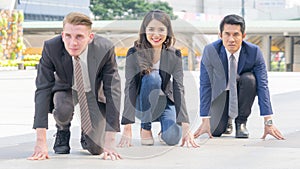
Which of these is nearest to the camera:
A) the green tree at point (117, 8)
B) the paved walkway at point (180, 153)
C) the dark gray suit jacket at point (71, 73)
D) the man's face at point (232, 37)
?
the paved walkway at point (180, 153)

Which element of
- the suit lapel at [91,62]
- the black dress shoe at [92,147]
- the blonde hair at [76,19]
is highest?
the blonde hair at [76,19]

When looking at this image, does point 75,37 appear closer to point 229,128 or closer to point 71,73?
point 71,73

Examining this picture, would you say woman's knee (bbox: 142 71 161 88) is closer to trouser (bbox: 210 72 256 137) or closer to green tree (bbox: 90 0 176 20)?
trouser (bbox: 210 72 256 137)

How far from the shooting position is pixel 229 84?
6.52m

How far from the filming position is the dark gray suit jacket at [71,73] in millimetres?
5258

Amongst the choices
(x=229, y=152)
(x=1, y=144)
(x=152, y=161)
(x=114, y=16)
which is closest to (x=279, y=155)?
(x=229, y=152)

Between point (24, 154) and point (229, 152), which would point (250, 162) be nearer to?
point (229, 152)

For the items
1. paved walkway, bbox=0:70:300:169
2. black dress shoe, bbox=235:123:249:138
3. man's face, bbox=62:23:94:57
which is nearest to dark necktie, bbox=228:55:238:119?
black dress shoe, bbox=235:123:249:138

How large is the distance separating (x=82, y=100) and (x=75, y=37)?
53cm

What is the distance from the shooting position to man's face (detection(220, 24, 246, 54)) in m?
6.38

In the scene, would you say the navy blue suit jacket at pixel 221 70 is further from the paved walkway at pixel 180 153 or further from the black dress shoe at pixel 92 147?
the black dress shoe at pixel 92 147

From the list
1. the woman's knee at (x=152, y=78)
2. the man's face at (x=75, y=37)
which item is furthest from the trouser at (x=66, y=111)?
the woman's knee at (x=152, y=78)

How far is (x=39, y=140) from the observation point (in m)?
5.14

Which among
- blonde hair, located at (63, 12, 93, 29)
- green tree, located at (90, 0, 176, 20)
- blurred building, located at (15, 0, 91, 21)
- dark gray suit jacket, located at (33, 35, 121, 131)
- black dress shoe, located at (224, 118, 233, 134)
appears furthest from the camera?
blurred building, located at (15, 0, 91, 21)
